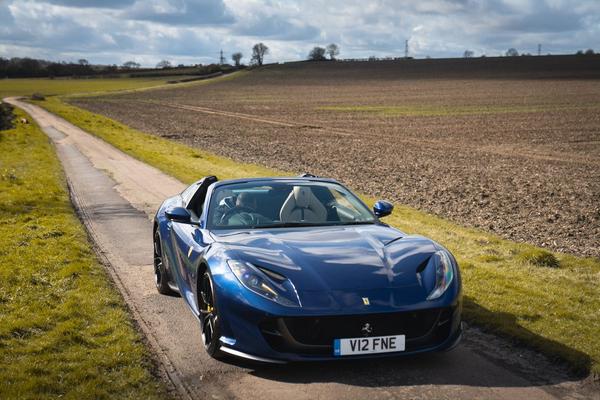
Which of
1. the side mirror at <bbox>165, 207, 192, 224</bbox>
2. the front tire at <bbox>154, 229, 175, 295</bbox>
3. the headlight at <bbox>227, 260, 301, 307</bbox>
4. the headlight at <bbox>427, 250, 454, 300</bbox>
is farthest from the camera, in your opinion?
the front tire at <bbox>154, 229, 175, 295</bbox>

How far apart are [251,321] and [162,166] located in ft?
66.1

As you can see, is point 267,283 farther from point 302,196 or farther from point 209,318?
point 302,196

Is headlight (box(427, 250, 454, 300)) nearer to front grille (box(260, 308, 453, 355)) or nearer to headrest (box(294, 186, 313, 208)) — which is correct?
front grille (box(260, 308, 453, 355))

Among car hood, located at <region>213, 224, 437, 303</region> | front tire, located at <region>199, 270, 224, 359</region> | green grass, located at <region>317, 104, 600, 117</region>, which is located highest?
car hood, located at <region>213, 224, 437, 303</region>

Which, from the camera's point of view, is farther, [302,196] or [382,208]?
[382,208]

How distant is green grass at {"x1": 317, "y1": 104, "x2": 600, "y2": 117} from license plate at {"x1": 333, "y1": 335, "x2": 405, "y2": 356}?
48.9m

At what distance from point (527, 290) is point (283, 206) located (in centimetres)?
315

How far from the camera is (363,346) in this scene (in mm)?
5758

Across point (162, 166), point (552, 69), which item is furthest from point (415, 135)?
point (552, 69)

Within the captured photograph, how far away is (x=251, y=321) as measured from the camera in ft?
19.3

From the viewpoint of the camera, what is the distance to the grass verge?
6988mm

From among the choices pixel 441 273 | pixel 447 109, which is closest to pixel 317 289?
pixel 441 273

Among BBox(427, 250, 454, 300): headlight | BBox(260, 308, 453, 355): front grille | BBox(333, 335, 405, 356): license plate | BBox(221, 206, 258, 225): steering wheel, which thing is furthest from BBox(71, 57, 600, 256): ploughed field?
BBox(333, 335, 405, 356): license plate

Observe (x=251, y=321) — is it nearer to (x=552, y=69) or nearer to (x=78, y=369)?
(x=78, y=369)
